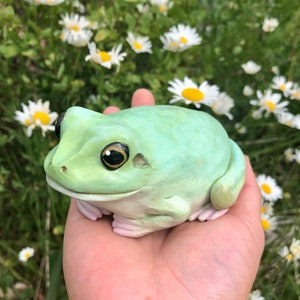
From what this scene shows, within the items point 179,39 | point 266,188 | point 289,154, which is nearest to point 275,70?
point 289,154

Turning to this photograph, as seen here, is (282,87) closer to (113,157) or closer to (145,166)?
(145,166)

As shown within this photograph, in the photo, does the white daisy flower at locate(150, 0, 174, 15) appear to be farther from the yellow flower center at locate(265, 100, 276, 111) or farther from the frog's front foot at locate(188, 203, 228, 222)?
the frog's front foot at locate(188, 203, 228, 222)

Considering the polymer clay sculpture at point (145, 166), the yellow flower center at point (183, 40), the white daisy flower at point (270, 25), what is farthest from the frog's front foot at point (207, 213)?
the white daisy flower at point (270, 25)

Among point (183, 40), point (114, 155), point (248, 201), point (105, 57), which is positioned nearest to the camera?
point (114, 155)

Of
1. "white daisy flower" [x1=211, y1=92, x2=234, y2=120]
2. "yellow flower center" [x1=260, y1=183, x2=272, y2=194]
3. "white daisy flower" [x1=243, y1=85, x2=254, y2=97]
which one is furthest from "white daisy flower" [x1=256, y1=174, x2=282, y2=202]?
"white daisy flower" [x1=243, y1=85, x2=254, y2=97]

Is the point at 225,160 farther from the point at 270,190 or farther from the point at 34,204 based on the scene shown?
the point at 34,204

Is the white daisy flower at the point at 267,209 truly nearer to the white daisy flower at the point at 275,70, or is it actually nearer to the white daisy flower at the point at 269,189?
the white daisy flower at the point at 269,189
